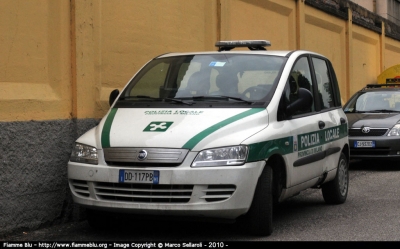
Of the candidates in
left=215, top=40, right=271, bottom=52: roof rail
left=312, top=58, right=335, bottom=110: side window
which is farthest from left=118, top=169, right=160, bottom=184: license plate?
left=312, top=58, right=335, bottom=110: side window

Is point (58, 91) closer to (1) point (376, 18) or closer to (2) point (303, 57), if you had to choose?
(2) point (303, 57)

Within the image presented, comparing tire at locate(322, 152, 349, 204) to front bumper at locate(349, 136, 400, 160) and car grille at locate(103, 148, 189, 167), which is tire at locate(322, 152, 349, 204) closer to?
car grille at locate(103, 148, 189, 167)

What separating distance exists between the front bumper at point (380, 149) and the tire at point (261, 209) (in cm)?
714

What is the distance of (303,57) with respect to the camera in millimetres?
8641

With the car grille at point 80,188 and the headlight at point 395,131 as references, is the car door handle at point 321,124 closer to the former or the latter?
the car grille at point 80,188

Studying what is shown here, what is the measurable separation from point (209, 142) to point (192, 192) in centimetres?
48

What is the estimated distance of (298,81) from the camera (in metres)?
8.23

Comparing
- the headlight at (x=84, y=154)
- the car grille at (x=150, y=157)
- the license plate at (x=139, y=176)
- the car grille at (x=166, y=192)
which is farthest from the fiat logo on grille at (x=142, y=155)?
the headlight at (x=84, y=154)

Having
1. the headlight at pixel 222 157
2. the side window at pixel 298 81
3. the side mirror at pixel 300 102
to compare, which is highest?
the side window at pixel 298 81

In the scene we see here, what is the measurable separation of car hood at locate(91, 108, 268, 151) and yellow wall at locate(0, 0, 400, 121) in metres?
1.08

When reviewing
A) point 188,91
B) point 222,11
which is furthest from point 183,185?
point 222,11

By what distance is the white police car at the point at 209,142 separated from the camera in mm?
6488

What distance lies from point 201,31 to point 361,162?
17.7 ft

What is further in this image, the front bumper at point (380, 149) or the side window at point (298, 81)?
the front bumper at point (380, 149)
